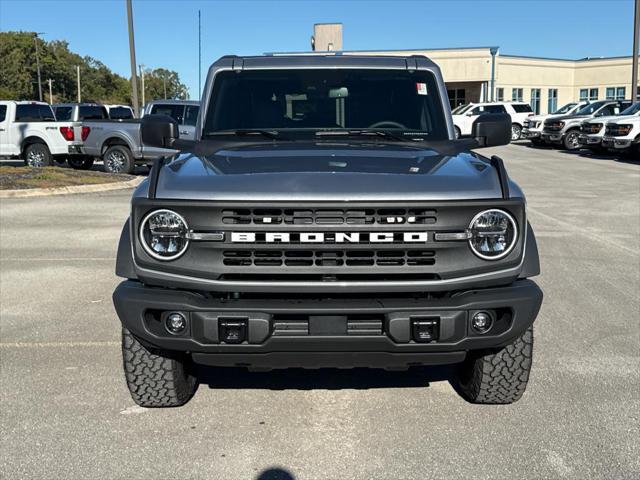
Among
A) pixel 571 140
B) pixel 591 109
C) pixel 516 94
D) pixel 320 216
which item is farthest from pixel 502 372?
pixel 516 94

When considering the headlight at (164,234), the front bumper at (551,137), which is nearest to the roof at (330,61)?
the headlight at (164,234)

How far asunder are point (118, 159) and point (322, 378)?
48.2 ft

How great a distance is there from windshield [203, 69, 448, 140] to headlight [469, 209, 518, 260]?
1.41 metres

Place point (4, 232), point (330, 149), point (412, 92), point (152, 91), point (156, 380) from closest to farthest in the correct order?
point (156, 380)
point (330, 149)
point (412, 92)
point (4, 232)
point (152, 91)

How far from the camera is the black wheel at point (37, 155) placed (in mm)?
18781

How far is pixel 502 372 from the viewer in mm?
3752

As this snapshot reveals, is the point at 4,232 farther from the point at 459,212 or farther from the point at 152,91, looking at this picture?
the point at 152,91

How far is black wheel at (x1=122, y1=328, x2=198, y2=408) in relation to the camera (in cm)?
367

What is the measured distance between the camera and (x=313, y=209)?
3.15m

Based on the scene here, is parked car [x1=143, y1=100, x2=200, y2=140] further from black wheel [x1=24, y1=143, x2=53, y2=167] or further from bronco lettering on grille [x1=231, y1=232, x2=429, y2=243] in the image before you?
bronco lettering on grille [x1=231, y1=232, x2=429, y2=243]

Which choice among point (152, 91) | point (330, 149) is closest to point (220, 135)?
point (330, 149)

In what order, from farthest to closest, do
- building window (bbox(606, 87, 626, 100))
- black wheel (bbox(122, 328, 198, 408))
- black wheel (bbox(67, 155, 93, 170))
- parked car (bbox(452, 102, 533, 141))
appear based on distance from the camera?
building window (bbox(606, 87, 626, 100))
parked car (bbox(452, 102, 533, 141))
black wheel (bbox(67, 155, 93, 170))
black wheel (bbox(122, 328, 198, 408))

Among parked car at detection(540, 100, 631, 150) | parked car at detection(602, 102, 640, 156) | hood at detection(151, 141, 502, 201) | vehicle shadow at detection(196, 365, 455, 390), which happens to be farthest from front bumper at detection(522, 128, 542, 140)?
hood at detection(151, 141, 502, 201)

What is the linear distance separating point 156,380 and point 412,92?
262cm
